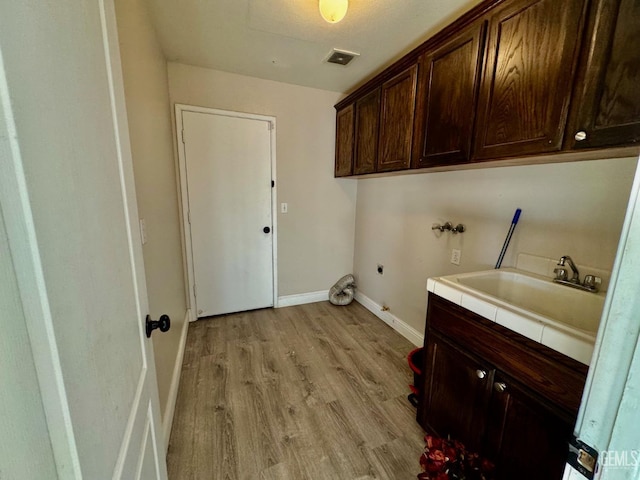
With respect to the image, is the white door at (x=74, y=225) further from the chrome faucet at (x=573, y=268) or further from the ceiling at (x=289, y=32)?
the chrome faucet at (x=573, y=268)

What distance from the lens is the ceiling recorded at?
162 centimetres

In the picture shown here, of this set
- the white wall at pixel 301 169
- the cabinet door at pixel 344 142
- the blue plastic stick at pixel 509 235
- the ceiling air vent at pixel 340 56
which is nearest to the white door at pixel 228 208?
the white wall at pixel 301 169

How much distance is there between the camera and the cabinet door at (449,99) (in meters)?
1.43

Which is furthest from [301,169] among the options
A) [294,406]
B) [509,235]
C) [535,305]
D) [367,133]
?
[535,305]

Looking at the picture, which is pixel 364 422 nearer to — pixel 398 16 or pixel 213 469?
pixel 213 469

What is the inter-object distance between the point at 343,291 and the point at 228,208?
166cm

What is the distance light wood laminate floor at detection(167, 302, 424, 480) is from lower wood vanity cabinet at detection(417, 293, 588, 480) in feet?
1.18

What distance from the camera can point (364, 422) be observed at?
161 cm

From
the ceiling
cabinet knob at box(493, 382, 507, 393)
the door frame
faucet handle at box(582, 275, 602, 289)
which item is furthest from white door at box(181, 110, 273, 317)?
faucet handle at box(582, 275, 602, 289)

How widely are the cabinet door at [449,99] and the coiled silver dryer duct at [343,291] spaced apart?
1823mm

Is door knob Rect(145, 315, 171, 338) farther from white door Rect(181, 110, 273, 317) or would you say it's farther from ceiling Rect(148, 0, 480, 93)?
white door Rect(181, 110, 273, 317)

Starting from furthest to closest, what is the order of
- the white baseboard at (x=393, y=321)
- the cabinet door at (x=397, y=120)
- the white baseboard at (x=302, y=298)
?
the white baseboard at (x=302, y=298), the white baseboard at (x=393, y=321), the cabinet door at (x=397, y=120)

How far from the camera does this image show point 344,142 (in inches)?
112

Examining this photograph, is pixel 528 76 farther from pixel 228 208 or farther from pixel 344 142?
pixel 228 208
